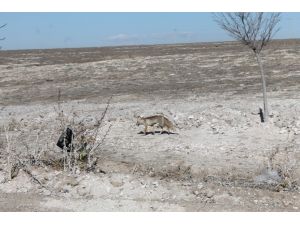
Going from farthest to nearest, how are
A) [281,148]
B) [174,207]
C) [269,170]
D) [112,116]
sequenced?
[112,116], [281,148], [269,170], [174,207]

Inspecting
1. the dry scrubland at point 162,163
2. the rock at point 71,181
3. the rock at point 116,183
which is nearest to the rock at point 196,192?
the dry scrubland at point 162,163

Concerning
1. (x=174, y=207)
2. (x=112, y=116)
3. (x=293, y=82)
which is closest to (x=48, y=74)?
(x=293, y=82)

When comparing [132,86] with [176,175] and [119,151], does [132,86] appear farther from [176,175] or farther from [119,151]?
[176,175]

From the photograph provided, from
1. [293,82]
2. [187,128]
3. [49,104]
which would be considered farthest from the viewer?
[293,82]

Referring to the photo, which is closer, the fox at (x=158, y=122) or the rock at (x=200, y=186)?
the rock at (x=200, y=186)

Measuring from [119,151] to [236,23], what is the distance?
4158 mm

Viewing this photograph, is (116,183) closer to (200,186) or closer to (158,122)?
(200,186)

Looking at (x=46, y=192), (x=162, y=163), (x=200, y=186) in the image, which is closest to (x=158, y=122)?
(x=162, y=163)

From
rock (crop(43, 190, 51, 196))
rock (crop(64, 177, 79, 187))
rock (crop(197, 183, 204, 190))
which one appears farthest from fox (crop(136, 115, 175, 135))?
rock (crop(43, 190, 51, 196))

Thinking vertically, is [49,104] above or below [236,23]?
below

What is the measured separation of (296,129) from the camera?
11.5 m

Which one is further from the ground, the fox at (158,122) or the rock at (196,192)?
the fox at (158,122)

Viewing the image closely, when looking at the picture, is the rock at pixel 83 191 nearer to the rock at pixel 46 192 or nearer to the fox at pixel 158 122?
the rock at pixel 46 192

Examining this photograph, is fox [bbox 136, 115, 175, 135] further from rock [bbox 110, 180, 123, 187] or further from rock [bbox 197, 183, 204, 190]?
rock [bbox 197, 183, 204, 190]
